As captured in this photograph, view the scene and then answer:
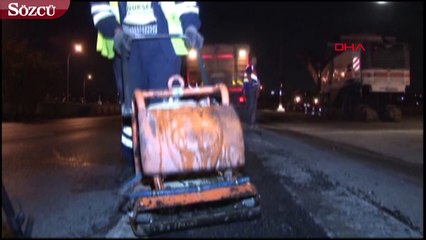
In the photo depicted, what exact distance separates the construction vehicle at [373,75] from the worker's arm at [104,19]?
14.9 m

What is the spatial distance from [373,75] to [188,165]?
1905 cm

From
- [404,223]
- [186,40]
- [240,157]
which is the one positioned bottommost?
[404,223]

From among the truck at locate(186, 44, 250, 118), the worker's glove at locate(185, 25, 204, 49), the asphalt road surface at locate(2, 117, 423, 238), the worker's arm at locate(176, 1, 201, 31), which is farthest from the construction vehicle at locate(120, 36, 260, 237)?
the truck at locate(186, 44, 250, 118)

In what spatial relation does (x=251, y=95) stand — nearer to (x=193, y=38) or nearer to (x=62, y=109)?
(x=193, y=38)

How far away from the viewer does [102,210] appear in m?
4.73

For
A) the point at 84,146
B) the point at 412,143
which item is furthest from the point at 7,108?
the point at 412,143

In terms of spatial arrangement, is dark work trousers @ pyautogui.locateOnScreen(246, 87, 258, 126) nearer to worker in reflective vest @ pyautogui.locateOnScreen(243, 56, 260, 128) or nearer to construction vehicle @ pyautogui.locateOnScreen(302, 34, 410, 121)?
worker in reflective vest @ pyautogui.locateOnScreen(243, 56, 260, 128)

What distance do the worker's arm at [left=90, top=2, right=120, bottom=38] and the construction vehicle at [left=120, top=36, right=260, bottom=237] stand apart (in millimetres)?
1152

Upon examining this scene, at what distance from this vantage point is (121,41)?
4891 mm

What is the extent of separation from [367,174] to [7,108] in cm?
2902

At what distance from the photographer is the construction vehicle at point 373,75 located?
21.1 meters

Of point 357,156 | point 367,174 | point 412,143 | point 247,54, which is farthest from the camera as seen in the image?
point 247,54

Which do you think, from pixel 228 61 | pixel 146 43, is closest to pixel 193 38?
pixel 146 43

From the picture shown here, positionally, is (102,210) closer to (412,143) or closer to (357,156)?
(357,156)
